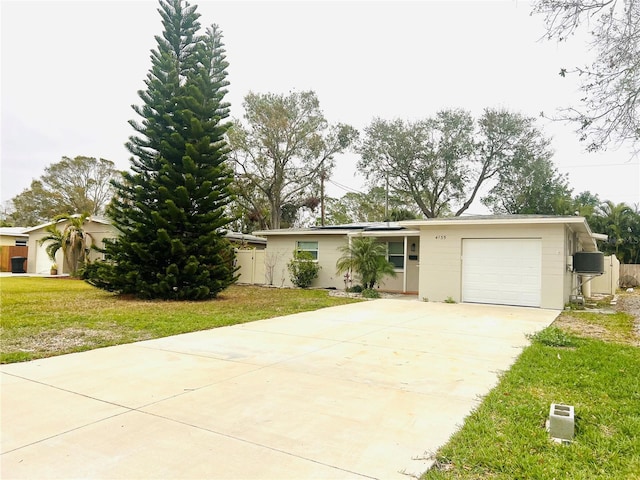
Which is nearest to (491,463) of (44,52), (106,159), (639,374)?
(639,374)

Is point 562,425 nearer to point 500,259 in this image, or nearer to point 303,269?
point 500,259

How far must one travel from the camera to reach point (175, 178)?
12.1m

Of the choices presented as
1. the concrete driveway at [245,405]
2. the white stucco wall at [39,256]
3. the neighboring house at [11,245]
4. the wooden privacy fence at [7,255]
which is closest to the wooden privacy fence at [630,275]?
the concrete driveway at [245,405]

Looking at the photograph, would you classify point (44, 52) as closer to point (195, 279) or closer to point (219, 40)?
point (219, 40)

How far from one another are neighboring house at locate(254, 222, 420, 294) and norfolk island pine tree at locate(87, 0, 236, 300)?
5658 millimetres

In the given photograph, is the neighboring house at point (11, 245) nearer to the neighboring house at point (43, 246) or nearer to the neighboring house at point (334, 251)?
the neighboring house at point (43, 246)

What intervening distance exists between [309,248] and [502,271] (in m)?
8.05

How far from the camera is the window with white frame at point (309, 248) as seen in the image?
58.5 ft

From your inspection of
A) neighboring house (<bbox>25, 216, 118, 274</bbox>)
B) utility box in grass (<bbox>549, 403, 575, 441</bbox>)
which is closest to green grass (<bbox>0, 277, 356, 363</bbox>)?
utility box in grass (<bbox>549, 403, 575, 441</bbox>)

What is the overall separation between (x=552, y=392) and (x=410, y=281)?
469 inches

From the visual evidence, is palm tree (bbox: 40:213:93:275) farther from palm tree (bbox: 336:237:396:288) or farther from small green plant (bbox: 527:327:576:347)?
small green plant (bbox: 527:327:576:347)

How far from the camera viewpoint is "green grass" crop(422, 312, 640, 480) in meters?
2.76

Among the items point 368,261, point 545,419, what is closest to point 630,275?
point 368,261

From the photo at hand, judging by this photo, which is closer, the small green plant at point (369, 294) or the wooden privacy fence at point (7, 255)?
the small green plant at point (369, 294)
